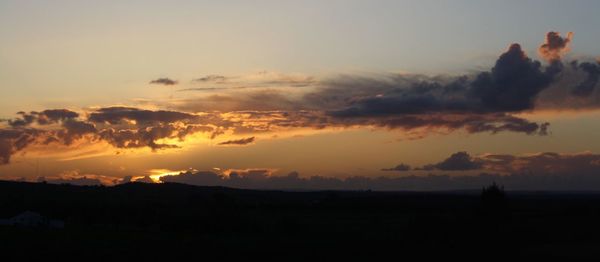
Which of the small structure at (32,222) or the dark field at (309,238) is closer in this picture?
the dark field at (309,238)

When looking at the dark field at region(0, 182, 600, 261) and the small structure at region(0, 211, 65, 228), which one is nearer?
the dark field at region(0, 182, 600, 261)

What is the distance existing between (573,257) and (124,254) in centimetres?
3465

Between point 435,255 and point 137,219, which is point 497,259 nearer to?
point 435,255

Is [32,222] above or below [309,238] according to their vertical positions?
above

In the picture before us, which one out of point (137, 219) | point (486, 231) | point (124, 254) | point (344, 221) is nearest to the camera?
point (124, 254)

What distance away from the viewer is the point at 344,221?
12025 centimetres

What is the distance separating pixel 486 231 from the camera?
80062mm

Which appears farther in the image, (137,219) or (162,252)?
(137,219)

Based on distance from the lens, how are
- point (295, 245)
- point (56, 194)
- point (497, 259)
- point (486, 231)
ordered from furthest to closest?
point (56, 194), point (486, 231), point (295, 245), point (497, 259)

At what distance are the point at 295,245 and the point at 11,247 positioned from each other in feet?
79.7

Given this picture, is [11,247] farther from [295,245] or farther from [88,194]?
[88,194]

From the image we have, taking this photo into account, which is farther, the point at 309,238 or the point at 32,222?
the point at 32,222

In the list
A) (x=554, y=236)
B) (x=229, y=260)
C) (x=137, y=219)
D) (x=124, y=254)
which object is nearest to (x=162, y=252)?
(x=124, y=254)

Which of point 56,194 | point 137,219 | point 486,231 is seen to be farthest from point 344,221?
point 56,194
